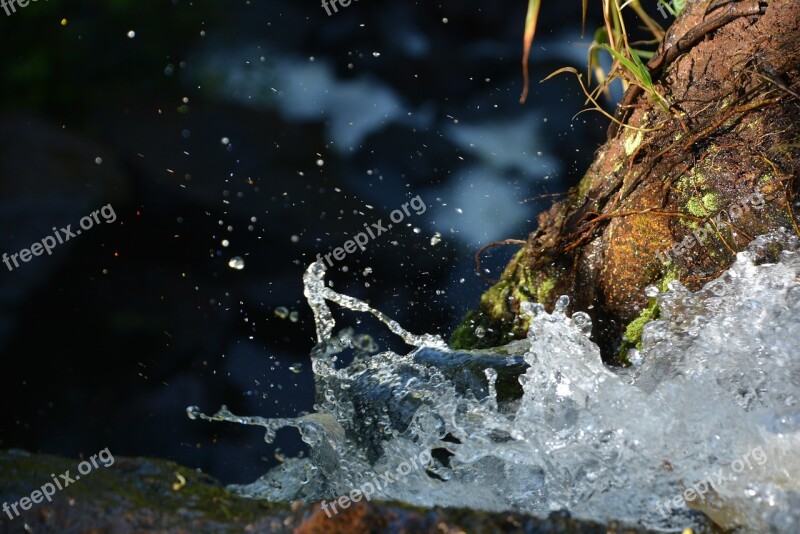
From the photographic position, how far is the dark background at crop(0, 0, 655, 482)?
115 inches

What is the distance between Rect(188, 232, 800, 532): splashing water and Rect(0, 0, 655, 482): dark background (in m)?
0.81

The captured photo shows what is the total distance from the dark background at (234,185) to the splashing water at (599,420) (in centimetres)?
81

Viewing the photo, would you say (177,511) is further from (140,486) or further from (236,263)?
(236,263)

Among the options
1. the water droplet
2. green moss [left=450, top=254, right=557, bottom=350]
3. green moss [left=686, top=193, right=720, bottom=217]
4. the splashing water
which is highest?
the water droplet

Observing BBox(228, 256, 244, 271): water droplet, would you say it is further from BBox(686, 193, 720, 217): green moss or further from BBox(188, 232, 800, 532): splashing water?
BBox(686, 193, 720, 217): green moss

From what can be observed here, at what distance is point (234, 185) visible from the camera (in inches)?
125

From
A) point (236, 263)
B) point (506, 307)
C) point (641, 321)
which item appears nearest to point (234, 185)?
point (236, 263)

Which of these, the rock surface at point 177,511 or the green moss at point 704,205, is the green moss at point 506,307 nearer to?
the green moss at point 704,205

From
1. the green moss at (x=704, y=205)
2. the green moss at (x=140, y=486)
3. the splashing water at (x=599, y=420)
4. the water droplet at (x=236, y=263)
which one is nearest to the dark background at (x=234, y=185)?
the water droplet at (x=236, y=263)

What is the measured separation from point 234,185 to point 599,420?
2147mm

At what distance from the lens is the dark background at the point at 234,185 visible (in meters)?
2.93

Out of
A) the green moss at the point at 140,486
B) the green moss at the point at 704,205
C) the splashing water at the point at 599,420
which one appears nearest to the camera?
the green moss at the point at 140,486

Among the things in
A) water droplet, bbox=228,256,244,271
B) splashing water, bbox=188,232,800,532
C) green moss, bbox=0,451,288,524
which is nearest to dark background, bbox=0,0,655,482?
water droplet, bbox=228,256,244,271

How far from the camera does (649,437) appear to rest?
4.74 ft
